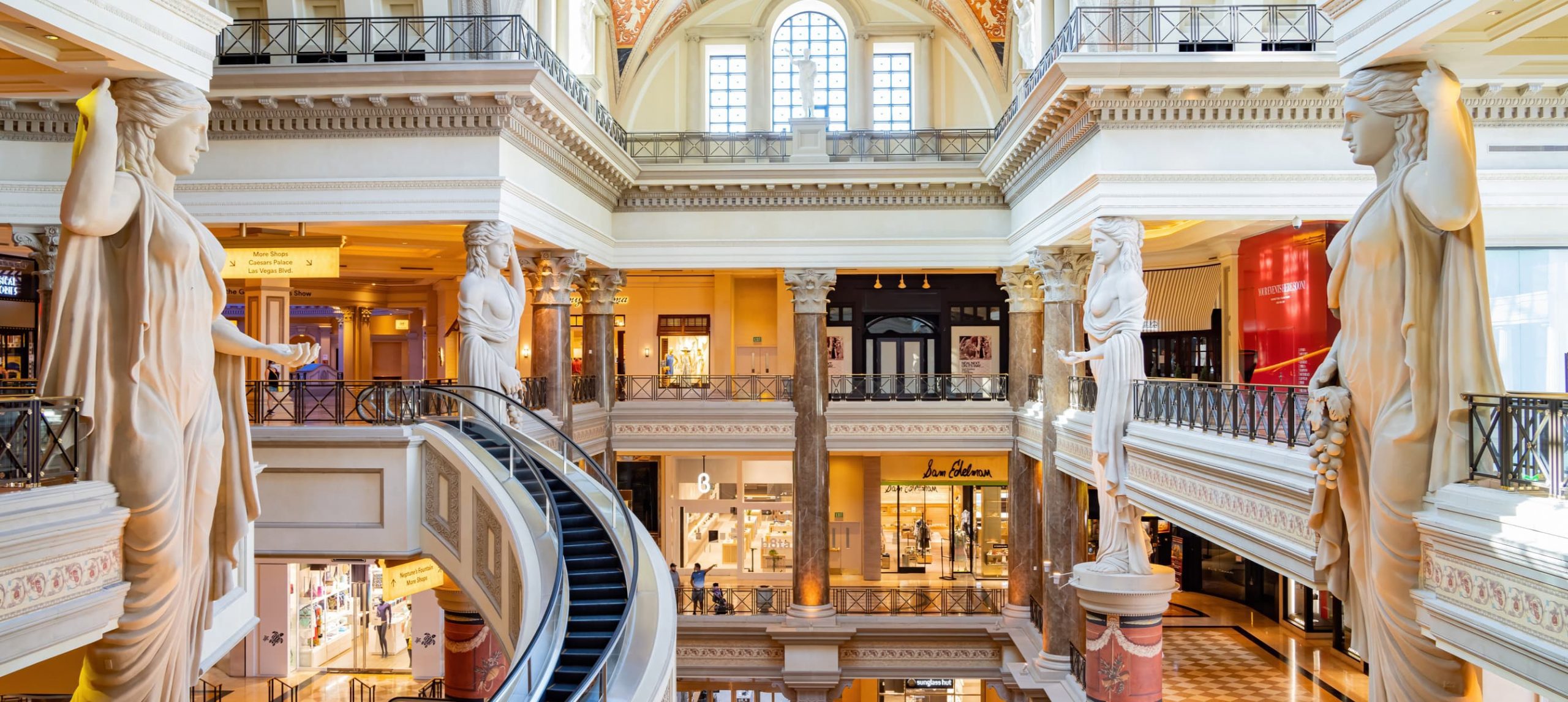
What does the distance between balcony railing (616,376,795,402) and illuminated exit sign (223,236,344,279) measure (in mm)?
7228

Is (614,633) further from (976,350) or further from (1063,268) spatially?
(976,350)

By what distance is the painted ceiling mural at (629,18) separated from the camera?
1784cm

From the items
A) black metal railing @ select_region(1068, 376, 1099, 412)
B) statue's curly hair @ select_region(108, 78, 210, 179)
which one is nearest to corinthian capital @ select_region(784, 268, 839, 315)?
black metal railing @ select_region(1068, 376, 1099, 412)

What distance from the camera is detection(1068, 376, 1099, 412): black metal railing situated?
1355 cm

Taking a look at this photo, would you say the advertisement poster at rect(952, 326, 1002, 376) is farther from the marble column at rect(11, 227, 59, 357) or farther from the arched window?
the marble column at rect(11, 227, 59, 357)

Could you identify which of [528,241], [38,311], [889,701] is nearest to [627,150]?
[528,241]

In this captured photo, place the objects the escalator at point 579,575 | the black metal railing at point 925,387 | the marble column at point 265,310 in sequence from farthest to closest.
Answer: the black metal railing at point 925,387
the marble column at point 265,310
the escalator at point 579,575

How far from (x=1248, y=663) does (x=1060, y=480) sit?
4.68 metres

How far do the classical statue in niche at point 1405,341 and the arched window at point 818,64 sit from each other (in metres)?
13.7

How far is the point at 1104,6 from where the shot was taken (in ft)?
35.4

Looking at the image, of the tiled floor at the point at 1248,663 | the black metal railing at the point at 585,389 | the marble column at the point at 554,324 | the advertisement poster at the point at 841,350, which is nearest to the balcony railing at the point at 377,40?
the marble column at the point at 554,324

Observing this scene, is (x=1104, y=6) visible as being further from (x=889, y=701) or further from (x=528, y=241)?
(x=889, y=701)

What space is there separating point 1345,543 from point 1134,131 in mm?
6355

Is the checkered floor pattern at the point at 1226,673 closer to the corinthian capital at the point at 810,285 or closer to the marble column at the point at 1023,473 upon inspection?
the marble column at the point at 1023,473
